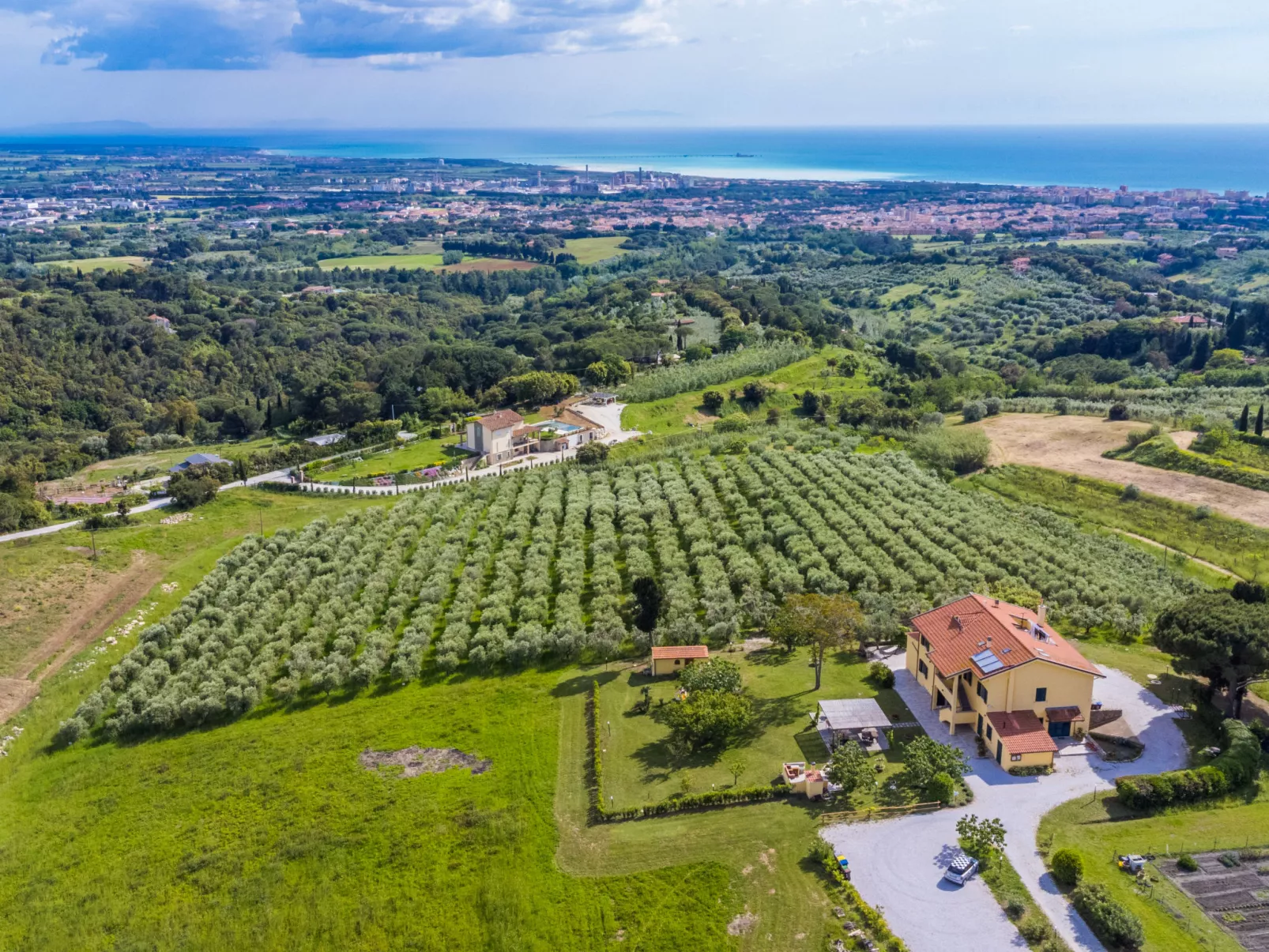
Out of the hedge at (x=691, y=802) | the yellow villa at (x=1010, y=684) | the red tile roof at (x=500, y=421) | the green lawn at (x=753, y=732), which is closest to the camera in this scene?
the hedge at (x=691, y=802)

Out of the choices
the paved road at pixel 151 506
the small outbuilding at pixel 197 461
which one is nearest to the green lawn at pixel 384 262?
the small outbuilding at pixel 197 461

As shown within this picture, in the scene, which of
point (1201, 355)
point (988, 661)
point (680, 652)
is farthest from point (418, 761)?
point (1201, 355)

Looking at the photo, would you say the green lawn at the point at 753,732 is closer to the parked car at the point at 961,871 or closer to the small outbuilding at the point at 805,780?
the small outbuilding at the point at 805,780

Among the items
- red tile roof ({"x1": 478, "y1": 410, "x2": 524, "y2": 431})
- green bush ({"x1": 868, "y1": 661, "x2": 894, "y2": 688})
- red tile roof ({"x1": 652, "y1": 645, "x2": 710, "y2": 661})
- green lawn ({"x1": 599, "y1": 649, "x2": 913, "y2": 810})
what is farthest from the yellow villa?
red tile roof ({"x1": 478, "y1": 410, "x2": 524, "y2": 431})

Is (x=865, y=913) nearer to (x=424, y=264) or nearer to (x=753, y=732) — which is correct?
(x=753, y=732)

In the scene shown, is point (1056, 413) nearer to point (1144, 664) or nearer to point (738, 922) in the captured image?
point (1144, 664)

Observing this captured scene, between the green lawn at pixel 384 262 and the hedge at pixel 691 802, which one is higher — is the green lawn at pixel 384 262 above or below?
above

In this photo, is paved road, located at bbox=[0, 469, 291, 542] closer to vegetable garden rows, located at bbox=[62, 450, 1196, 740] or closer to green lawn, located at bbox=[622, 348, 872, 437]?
vegetable garden rows, located at bbox=[62, 450, 1196, 740]

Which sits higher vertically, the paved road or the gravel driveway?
the gravel driveway
